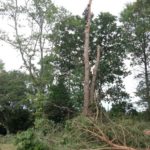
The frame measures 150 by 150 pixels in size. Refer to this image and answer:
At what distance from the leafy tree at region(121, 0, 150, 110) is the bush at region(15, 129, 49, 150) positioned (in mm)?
13182

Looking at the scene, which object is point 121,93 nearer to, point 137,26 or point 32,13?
point 137,26

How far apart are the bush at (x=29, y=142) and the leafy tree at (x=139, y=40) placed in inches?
519

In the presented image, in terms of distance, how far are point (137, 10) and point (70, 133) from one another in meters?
12.9

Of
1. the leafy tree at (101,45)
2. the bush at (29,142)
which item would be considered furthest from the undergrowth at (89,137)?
the leafy tree at (101,45)

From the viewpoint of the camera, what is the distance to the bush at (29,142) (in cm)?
1320

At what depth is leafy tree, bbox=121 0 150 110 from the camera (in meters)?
25.3

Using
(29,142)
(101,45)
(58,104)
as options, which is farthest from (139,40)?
(29,142)

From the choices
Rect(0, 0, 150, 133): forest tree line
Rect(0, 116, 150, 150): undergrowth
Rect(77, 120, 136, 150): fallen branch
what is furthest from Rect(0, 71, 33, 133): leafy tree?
Rect(77, 120, 136, 150): fallen branch

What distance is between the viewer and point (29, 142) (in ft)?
43.5

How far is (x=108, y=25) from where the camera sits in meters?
26.2

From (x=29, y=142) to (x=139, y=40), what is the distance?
15.5 m

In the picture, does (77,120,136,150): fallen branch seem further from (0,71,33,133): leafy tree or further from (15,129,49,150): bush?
(0,71,33,133): leafy tree

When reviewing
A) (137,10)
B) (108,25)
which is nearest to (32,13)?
(108,25)

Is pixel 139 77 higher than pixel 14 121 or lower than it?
higher
